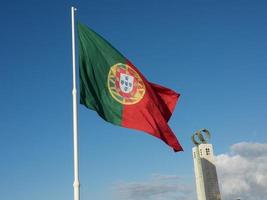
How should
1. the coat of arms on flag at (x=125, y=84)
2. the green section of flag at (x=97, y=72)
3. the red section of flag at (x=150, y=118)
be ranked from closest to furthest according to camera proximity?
the green section of flag at (x=97, y=72) < the red section of flag at (x=150, y=118) < the coat of arms on flag at (x=125, y=84)

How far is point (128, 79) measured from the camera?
59.6ft

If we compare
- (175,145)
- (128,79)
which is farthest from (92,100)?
Answer: (175,145)


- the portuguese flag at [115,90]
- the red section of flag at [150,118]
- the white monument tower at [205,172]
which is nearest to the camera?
the portuguese flag at [115,90]

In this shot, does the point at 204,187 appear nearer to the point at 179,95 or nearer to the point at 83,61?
the point at 179,95

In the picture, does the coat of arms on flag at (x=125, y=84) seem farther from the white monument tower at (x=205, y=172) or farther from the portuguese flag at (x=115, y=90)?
the white monument tower at (x=205, y=172)

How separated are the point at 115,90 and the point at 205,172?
20.2 metres

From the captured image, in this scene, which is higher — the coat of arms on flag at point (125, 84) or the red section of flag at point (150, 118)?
the coat of arms on flag at point (125, 84)

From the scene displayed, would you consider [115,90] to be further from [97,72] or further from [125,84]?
[97,72]

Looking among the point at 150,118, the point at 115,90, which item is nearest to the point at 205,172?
the point at 150,118

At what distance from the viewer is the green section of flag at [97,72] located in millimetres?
16469

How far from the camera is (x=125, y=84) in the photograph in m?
17.9

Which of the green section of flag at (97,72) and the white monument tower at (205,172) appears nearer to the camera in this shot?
the green section of flag at (97,72)

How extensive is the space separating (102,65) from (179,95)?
446 centimetres

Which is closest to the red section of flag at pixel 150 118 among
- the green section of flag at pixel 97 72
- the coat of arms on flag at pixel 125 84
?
the coat of arms on flag at pixel 125 84
